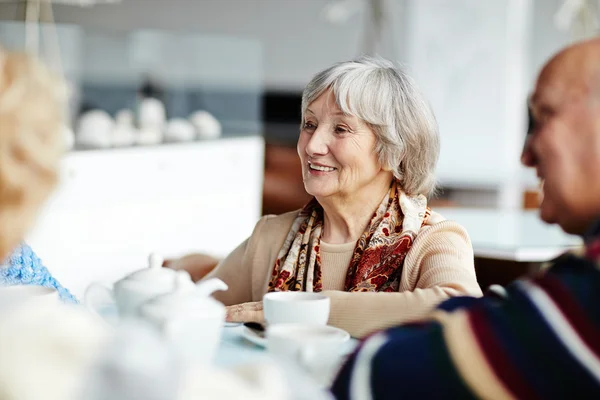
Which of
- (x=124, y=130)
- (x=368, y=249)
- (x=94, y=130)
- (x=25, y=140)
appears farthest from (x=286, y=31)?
(x=25, y=140)

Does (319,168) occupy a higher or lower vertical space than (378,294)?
higher

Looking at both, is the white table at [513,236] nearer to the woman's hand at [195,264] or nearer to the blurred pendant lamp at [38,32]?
the woman's hand at [195,264]

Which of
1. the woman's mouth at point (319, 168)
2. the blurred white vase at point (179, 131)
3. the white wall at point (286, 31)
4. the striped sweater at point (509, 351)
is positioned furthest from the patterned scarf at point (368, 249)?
the white wall at point (286, 31)

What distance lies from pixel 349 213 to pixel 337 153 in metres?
0.16

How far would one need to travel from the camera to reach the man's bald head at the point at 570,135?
1.06 meters

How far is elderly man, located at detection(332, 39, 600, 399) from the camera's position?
871 millimetres

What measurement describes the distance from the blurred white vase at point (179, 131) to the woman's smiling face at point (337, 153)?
10.2 ft

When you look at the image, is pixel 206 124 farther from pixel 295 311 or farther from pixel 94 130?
pixel 295 311

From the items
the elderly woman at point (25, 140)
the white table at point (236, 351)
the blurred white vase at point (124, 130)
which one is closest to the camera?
the elderly woman at point (25, 140)

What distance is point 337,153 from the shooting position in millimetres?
2125

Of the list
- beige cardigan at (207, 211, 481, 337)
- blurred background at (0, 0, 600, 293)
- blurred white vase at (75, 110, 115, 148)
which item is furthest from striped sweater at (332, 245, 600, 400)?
blurred white vase at (75, 110, 115, 148)

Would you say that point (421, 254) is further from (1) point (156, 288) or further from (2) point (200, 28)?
(2) point (200, 28)

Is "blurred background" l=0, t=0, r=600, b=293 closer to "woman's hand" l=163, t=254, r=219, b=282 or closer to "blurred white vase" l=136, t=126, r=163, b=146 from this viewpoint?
"blurred white vase" l=136, t=126, r=163, b=146

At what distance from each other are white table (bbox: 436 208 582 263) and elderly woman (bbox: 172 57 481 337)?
1012 millimetres
